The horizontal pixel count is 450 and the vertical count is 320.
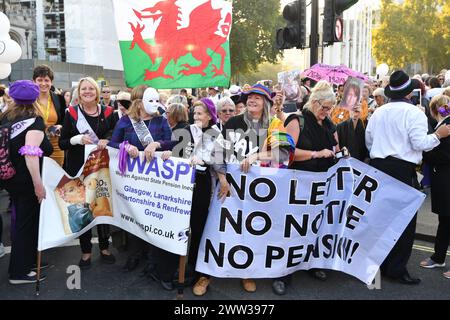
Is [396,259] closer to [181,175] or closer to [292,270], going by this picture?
[292,270]

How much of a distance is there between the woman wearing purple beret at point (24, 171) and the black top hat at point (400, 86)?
10.9 feet

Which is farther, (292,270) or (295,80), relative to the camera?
(295,80)

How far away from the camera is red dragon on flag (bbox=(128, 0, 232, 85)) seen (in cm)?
501

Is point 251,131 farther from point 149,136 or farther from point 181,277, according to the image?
point 181,277

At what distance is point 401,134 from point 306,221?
121cm

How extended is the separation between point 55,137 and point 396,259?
394 centimetres

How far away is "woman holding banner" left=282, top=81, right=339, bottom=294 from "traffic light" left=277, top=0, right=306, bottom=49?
336cm

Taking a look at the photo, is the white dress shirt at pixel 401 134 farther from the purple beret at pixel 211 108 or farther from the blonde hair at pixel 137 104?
the blonde hair at pixel 137 104

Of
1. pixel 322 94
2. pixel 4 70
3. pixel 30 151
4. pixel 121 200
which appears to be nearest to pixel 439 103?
pixel 322 94

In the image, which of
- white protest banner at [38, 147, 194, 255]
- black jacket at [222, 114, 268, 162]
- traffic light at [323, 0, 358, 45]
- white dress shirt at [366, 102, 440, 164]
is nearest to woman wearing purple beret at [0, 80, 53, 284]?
white protest banner at [38, 147, 194, 255]

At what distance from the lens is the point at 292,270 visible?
158 inches

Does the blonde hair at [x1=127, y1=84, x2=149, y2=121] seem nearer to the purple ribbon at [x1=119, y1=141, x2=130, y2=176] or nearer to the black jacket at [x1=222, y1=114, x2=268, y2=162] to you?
the purple ribbon at [x1=119, y1=141, x2=130, y2=176]
